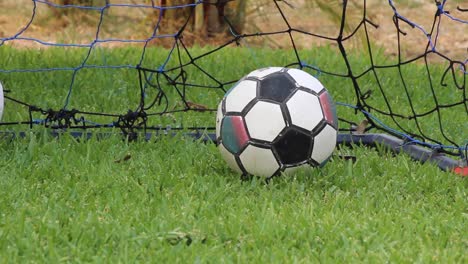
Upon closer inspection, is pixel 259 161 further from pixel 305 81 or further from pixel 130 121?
pixel 130 121

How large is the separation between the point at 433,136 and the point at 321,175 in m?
1.34

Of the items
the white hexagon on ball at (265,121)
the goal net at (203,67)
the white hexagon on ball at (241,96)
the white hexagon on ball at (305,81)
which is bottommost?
the goal net at (203,67)

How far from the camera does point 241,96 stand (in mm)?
4074

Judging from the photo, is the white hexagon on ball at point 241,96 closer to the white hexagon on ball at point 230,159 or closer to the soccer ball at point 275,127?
the soccer ball at point 275,127

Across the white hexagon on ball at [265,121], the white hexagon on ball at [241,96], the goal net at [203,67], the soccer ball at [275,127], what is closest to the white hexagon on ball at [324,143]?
the soccer ball at [275,127]

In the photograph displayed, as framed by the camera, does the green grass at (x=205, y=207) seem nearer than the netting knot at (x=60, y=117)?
Yes

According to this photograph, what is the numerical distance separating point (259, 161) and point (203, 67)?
292 centimetres

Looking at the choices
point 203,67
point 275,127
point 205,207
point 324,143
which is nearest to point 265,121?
point 275,127

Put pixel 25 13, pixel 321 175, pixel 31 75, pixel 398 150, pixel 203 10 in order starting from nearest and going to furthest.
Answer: pixel 321 175 < pixel 398 150 < pixel 31 75 < pixel 203 10 < pixel 25 13

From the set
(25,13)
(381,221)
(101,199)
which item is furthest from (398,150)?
(25,13)

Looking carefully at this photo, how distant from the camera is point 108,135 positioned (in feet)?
16.1

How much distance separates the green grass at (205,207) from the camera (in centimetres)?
321

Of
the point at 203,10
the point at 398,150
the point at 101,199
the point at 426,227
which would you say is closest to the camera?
the point at 426,227

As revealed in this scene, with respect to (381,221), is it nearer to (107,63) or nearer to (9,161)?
(9,161)
